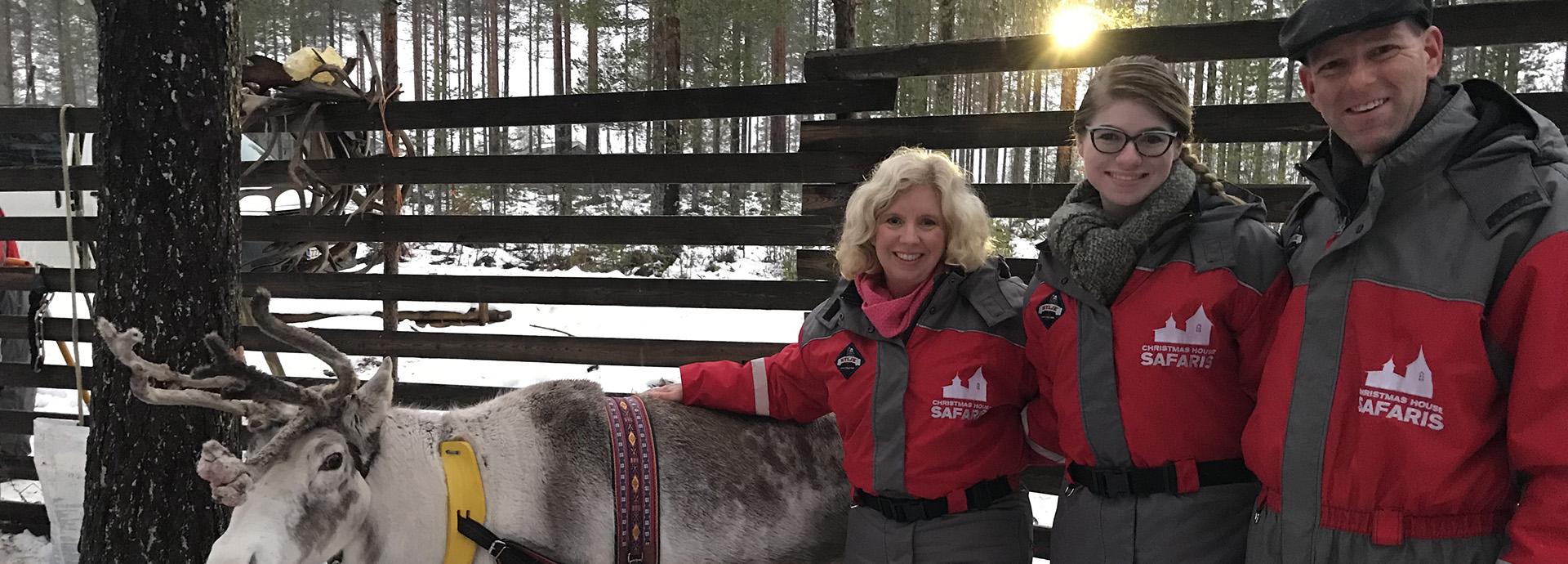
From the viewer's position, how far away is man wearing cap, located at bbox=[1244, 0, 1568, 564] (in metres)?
1.41

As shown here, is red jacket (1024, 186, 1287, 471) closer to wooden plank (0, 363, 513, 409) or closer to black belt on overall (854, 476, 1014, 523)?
black belt on overall (854, 476, 1014, 523)

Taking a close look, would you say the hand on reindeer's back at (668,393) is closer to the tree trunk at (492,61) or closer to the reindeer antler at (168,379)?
the reindeer antler at (168,379)

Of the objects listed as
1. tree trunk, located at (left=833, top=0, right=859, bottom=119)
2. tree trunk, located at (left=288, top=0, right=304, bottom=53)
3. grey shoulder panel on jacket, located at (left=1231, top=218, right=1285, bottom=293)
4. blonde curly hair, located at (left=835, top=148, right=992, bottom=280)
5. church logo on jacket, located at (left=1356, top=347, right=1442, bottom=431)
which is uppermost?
tree trunk, located at (left=288, top=0, right=304, bottom=53)

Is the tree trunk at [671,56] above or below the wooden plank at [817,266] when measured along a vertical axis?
above

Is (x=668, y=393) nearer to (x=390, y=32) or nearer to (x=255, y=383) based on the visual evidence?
(x=255, y=383)

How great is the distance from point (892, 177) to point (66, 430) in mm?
4107

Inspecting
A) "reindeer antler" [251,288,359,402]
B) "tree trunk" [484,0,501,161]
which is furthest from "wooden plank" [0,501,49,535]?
"tree trunk" [484,0,501,161]

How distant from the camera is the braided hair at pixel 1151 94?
6.72 feet

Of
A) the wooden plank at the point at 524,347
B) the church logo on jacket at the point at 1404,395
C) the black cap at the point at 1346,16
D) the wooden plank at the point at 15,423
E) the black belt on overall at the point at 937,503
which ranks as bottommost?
the wooden plank at the point at 15,423

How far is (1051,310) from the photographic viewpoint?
7.20 ft

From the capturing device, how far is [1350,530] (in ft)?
5.34

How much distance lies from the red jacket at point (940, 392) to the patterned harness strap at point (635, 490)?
60 centimetres

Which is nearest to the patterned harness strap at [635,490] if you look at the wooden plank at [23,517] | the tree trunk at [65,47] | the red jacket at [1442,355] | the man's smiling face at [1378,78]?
the red jacket at [1442,355]

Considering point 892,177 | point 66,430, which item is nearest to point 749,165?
point 892,177
